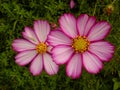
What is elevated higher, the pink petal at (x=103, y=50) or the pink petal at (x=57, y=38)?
the pink petal at (x=57, y=38)

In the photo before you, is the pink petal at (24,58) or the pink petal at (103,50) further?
the pink petal at (24,58)

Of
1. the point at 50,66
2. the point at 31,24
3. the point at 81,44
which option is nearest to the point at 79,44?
the point at 81,44

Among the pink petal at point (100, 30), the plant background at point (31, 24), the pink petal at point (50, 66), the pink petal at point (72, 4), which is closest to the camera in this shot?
the pink petal at point (100, 30)

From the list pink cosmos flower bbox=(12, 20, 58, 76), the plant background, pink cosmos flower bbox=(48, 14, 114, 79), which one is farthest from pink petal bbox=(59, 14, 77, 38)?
the plant background

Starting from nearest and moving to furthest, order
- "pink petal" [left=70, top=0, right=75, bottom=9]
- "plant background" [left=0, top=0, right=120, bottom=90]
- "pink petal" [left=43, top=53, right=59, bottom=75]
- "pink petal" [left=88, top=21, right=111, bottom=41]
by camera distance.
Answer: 1. "pink petal" [left=88, top=21, right=111, bottom=41]
2. "pink petal" [left=43, top=53, right=59, bottom=75]
3. "plant background" [left=0, top=0, right=120, bottom=90]
4. "pink petal" [left=70, top=0, right=75, bottom=9]

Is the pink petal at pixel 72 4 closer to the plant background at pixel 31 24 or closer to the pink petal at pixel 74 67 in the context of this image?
the plant background at pixel 31 24

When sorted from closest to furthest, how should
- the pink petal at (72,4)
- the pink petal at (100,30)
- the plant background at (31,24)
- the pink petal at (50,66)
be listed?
the pink petal at (100,30) → the pink petal at (50,66) → the plant background at (31,24) → the pink petal at (72,4)

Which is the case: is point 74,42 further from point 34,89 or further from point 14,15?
point 14,15

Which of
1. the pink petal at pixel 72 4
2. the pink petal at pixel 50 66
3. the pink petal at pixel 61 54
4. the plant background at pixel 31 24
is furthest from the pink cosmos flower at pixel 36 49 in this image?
the pink petal at pixel 72 4

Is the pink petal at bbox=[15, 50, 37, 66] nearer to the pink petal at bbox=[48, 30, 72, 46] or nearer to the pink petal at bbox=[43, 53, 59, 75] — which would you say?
the pink petal at bbox=[43, 53, 59, 75]

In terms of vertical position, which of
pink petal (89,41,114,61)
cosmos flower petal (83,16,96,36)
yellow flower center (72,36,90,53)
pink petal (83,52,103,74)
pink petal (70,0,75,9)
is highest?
pink petal (70,0,75,9)
